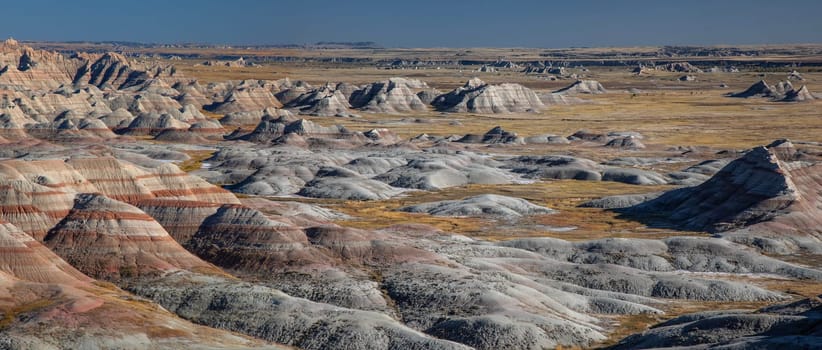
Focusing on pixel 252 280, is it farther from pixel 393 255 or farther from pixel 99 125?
pixel 99 125

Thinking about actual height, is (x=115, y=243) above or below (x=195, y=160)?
above

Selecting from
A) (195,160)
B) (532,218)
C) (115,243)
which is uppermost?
(115,243)

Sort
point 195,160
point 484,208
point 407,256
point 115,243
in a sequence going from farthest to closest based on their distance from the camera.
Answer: point 195,160 → point 484,208 → point 407,256 → point 115,243

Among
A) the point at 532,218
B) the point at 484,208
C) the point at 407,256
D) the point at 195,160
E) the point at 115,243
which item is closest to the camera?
the point at 115,243

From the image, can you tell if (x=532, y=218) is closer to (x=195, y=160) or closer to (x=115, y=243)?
(x=115, y=243)

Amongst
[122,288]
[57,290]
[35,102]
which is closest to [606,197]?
[122,288]

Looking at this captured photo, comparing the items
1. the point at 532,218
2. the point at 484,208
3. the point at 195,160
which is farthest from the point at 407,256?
the point at 195,160

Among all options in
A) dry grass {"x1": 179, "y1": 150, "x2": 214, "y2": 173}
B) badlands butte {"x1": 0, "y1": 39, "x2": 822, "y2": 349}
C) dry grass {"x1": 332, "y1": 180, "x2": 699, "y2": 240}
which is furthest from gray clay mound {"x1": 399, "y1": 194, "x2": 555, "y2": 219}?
dry grass {"x1": 179, "y1": 150, "x2": 214, "y2": 173}

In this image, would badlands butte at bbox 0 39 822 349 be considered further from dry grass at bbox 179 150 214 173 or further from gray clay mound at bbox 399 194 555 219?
dry grass at bbox 179 150 214 173

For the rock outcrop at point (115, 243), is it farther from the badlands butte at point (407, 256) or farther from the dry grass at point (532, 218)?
the dry grass at point (532, 218)

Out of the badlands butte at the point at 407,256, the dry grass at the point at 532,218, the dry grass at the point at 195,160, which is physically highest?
the badlands butte at the point at 407,256

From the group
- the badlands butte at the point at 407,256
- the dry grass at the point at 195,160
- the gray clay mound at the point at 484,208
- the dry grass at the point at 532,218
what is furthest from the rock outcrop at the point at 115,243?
the dry grass at the point at 195,160

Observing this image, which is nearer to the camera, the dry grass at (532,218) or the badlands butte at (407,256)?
the badlands butte at (407,256)
